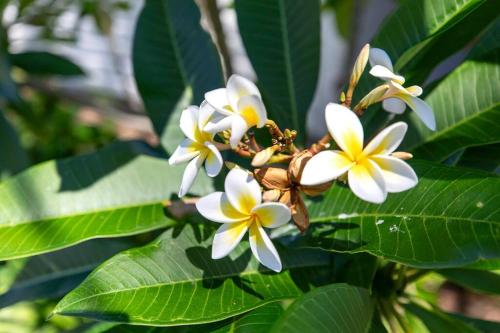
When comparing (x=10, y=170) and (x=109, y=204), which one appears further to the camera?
(x=10, y=170)

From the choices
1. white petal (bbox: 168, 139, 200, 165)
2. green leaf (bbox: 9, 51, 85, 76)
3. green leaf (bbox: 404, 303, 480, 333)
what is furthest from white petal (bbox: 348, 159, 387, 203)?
green leaf (bbox: 9, 51, 85, 76)

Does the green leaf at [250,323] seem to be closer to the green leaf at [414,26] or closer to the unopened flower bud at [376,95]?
the unopened flower bud at [376,95]

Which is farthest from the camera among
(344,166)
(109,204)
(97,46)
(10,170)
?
(97,46)

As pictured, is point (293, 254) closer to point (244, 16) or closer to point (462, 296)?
point (244, 16)

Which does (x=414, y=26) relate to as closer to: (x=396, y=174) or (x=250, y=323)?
(x=396, y=174)

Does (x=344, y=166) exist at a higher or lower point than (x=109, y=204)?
higher

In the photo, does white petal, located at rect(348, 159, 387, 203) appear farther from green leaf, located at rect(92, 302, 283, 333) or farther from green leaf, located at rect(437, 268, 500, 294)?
green leaf, located at rect(437, 268, 500, 294)

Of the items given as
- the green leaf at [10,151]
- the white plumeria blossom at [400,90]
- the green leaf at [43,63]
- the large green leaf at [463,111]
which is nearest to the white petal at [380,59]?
the white plumeria blossom at [400,90]

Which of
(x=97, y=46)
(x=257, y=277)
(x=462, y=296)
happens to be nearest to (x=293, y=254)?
(x=257, y=277)
